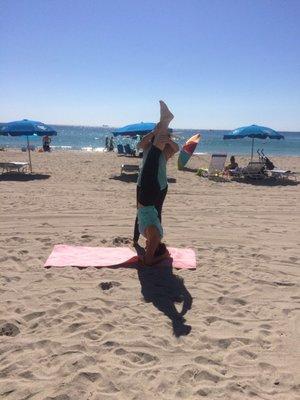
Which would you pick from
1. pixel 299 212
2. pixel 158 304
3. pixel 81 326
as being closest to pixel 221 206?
pixel 299 212

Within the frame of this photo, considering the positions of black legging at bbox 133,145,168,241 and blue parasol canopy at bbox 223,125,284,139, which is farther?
blue parasol canopy at bbox 223,125,284,139

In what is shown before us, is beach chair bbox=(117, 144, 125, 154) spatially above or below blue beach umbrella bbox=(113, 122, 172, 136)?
below

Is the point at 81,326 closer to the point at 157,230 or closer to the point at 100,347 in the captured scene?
the point at 100,347

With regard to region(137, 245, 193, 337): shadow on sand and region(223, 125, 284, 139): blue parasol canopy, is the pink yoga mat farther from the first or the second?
region(223, 125, 284, 139): blue parasol canopy

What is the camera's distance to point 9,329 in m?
3.72

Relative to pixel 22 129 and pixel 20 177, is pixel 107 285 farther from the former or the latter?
pixel 22 129

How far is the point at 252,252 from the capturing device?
6105mm

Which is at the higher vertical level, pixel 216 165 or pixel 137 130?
pixel 137 130

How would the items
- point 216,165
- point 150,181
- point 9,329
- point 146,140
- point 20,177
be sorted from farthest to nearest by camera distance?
point 216,165
point 20,177
point 146,140
point 150,181
point 9,329

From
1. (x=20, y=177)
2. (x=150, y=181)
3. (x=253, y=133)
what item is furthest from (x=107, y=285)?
(x=253, y=133)

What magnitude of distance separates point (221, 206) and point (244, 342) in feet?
19.7

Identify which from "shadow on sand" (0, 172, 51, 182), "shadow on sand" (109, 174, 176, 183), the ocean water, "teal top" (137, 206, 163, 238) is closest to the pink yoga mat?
"teal top" (137, 206, 163, 238)

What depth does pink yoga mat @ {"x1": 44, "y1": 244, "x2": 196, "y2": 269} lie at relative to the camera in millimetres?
5371

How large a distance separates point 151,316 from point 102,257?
5.61 ft
